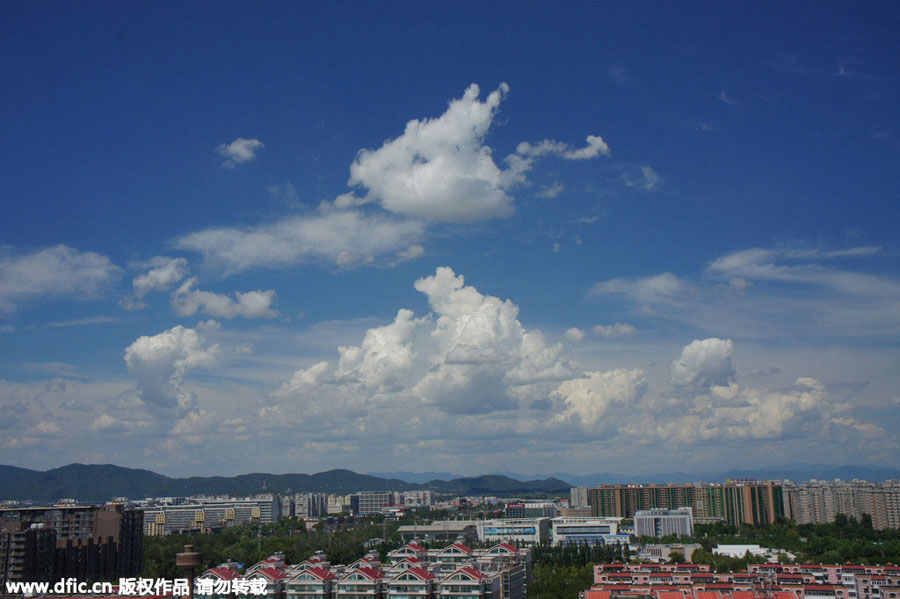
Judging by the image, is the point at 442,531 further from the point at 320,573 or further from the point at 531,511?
the point at 320,573

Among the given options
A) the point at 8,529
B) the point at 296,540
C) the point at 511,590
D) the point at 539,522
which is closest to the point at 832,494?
the point at 539,522

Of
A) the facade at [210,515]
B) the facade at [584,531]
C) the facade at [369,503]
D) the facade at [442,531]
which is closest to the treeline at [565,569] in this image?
the facade at [584,531]

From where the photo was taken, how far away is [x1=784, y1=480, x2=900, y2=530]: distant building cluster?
6112cm

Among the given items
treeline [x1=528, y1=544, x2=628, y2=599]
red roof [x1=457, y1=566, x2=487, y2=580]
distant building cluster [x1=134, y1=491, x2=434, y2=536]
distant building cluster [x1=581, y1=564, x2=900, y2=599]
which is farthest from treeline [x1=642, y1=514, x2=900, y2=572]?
distant building cluster [x1=134, y1=491, x2=434, y2=536]

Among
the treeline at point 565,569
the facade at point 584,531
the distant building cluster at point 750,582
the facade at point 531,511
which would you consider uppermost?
the distant building cluster at point 750,582

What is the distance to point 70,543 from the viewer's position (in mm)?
33469

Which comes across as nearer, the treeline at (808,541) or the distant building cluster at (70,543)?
the distant building cluster at (70,543)

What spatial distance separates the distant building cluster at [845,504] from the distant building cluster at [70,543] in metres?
53.6

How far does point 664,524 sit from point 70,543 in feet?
133

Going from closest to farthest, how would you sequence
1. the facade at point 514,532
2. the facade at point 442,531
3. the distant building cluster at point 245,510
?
the facade at point 514,532, the facade at point 442,531, the distant building cluster at point 245,510

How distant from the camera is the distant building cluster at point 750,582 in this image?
2386 cm

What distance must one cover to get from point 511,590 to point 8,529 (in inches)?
801

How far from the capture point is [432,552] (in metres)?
30.8

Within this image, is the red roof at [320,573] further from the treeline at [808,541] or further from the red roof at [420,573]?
the treeline at [808,541]
